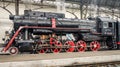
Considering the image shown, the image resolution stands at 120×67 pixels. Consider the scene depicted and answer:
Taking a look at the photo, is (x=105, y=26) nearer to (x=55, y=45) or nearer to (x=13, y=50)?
(x=55, y=45)

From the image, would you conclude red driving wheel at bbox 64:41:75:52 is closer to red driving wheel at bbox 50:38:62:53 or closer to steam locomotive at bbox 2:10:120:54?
steam locomotive at bbox 2:10:120:54

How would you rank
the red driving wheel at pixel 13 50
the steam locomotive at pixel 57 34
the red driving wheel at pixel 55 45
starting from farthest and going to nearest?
the red driving wheel at pixel 55 45, the steam locomotive at pixel 57 34, the red driving wheel at pixel 13 50

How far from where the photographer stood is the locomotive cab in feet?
69.4

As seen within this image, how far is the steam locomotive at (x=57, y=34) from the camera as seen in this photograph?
1684 cm

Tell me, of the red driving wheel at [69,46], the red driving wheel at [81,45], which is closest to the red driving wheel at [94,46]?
the red driving wheel at [81,45]

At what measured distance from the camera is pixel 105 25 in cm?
2128

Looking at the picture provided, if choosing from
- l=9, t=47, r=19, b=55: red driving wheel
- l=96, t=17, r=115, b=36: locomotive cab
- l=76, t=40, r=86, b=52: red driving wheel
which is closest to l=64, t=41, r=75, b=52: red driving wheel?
l=76, t=40, r=86, b=52: red driving wheel

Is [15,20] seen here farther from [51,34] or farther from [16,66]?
[16,66]

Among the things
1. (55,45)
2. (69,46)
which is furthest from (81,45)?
(55,45)

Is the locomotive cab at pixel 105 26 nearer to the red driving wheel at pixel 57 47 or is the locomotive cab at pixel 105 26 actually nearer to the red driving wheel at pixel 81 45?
the red driving wheel at pixel 81 45

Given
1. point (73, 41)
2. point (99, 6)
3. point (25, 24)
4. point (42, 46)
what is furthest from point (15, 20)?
point (99, 6)

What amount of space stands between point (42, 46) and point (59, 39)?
6.35 ft

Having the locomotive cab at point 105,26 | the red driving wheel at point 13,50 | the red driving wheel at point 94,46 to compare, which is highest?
the locomotive cab at point 105,26

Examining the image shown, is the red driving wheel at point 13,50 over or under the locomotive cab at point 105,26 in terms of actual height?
under
